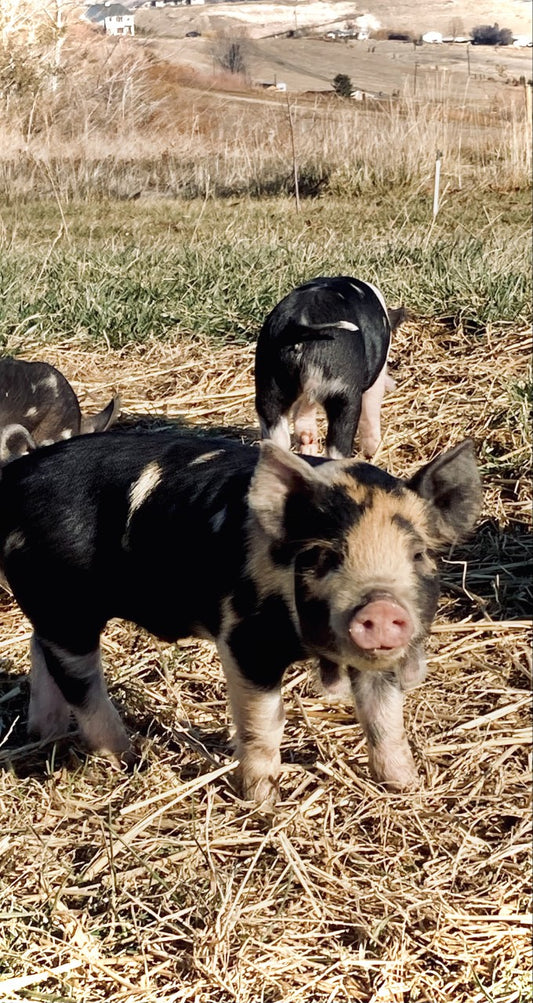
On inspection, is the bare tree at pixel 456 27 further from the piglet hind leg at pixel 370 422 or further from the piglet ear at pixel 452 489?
the piglet ear at pixel 452 489

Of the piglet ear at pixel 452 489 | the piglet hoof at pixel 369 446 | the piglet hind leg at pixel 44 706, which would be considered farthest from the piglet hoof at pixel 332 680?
the piglet hoof at pixel 369 446

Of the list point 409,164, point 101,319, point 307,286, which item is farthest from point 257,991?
point 409,164

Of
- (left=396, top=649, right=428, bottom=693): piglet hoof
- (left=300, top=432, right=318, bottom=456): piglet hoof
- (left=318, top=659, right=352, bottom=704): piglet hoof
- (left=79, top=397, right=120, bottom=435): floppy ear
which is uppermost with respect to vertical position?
(left=396, top=649, right=428, bottom=693): piglet hoof

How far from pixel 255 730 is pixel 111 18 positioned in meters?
6.66

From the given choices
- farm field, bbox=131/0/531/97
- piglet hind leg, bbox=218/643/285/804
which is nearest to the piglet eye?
piglet hind leg, bbox=218/643/285/804

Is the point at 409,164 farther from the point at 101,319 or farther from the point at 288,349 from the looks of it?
the point at 288,349

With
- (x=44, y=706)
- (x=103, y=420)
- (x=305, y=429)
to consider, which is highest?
(x=103, y=420)

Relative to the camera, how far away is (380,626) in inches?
88.4

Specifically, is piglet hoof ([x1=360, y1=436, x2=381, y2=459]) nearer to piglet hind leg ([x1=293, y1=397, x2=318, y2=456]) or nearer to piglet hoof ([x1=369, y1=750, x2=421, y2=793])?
piglet hind leg ([x1=293, y1=397, x2=318, y2=456])

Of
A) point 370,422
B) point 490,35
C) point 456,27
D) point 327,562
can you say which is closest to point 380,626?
point 327,562

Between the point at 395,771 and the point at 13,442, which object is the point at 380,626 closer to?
the point at 395,771

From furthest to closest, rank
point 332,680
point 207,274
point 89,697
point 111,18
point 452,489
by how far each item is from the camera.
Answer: point 111,18
point 207,274
point 89,697
point 332,680
point 452,489

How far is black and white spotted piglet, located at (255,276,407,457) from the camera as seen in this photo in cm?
484

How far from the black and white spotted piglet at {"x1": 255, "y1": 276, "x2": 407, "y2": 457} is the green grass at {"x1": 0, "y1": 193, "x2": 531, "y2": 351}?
5.80 feet
